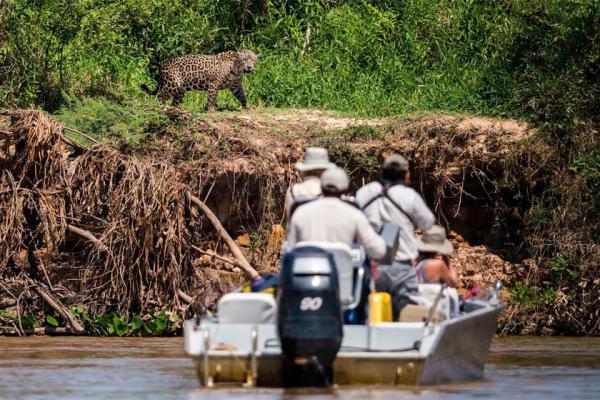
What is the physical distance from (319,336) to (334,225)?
1.02 m

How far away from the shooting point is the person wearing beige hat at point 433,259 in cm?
1278

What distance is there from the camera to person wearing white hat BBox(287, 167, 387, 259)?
11.2 m

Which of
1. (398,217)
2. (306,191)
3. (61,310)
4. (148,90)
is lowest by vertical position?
(61,310)

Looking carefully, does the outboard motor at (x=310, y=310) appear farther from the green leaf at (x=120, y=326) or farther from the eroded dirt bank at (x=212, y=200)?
the green leaf at (x=120, y=326)

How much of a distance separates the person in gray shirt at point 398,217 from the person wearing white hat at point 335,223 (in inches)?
21.6

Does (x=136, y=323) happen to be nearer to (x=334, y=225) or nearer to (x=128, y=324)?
(x=128, y=324)

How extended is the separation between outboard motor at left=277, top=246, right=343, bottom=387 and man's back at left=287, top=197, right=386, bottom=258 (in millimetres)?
595

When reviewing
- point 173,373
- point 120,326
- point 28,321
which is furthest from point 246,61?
point 173,373

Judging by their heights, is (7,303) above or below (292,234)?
below

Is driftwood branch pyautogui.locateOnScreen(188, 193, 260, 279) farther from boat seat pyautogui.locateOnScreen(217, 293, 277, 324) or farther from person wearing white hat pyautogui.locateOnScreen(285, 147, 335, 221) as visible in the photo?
boat seat pyautogui.locateOnScreen(217, 293, 277, 324)

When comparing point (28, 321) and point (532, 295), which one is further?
point (532, 295)

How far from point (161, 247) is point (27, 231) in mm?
1504

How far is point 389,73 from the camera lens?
77.2 feet

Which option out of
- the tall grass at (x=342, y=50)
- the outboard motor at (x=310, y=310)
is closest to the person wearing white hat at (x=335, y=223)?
the outboard motor at (x=310, y=310)
